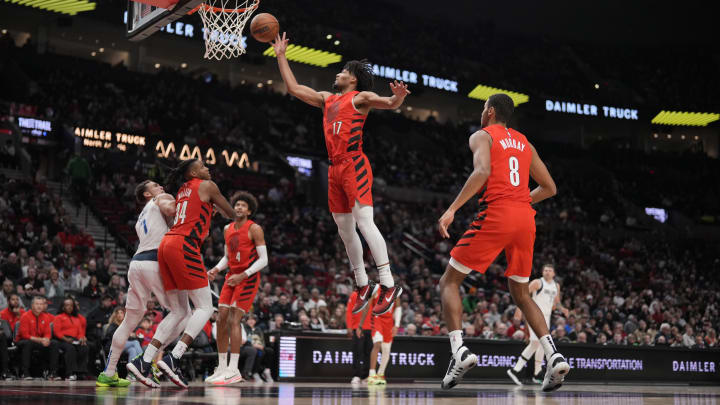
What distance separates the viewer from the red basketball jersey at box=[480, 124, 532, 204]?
657cm

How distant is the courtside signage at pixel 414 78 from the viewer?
39.0 metres

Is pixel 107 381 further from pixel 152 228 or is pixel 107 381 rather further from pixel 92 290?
pixel 92 290

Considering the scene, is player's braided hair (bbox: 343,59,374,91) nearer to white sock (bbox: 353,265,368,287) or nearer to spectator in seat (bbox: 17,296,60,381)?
white sock (bbox: 353,265,368,287)

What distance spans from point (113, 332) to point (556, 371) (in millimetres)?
7555

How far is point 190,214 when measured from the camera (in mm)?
8484

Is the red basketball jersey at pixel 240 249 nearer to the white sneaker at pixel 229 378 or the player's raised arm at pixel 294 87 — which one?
the white sneaker at pixel 229 378

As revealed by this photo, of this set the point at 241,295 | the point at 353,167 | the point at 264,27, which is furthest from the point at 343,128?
the point at 241,295

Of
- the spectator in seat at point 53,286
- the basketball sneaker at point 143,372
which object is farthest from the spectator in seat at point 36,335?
the basketball sneaker at point 143,372

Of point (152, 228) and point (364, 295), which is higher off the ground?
point (152, 228)

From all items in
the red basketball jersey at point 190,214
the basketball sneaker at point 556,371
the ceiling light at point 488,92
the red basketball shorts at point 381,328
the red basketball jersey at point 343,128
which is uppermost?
the ceiling light at point 488,92

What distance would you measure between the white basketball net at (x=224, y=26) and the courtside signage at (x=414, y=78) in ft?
91.5

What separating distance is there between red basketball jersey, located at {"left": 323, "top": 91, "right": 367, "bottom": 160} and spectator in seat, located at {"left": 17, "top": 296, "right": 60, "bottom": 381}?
667cm

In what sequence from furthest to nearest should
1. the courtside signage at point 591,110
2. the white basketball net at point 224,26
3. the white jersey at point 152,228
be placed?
the courtside signage at point 591,110, the white basketball net at point 224,26, the white jersey at point 152,228

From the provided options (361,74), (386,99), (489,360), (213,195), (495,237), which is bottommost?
(489,360)
